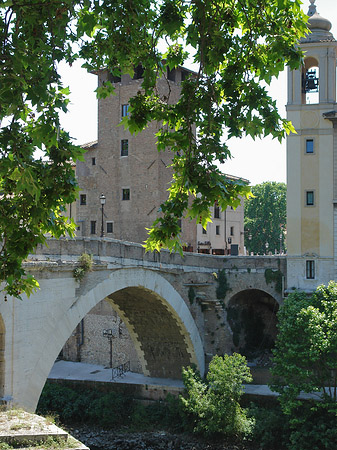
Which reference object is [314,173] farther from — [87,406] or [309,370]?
[87,406]

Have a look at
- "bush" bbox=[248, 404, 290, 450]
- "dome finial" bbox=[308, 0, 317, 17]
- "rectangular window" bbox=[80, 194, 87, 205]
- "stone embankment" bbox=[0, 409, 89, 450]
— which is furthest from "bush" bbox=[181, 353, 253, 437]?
"dome finial" bbox=[308, 0, 317, 17]

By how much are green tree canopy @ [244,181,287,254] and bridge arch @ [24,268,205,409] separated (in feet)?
81.3

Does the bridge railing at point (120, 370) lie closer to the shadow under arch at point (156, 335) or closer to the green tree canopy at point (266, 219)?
the shadow under arch at point (156, 335)

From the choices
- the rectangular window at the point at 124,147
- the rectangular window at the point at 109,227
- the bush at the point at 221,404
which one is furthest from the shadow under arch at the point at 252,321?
the rectangular window at the point at 124,147

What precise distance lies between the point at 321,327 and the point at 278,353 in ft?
5.92

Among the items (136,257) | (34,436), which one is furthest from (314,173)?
(34,436)

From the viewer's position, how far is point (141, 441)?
73.0ft

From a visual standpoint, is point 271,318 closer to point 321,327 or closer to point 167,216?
point 321,327

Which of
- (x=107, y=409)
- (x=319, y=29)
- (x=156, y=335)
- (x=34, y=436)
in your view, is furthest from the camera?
(x=319, y=29)

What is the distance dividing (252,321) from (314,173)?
798 centimetres

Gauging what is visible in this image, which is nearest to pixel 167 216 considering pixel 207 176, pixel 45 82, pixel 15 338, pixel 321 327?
pixel 207 176

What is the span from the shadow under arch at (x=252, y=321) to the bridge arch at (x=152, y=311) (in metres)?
2.54

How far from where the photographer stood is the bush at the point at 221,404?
68.1 feet

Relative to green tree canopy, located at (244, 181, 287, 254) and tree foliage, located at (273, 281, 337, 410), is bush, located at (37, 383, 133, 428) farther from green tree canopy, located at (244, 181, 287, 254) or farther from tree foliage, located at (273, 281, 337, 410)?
green tree canopy, located at (244, 181, 287, 254)
